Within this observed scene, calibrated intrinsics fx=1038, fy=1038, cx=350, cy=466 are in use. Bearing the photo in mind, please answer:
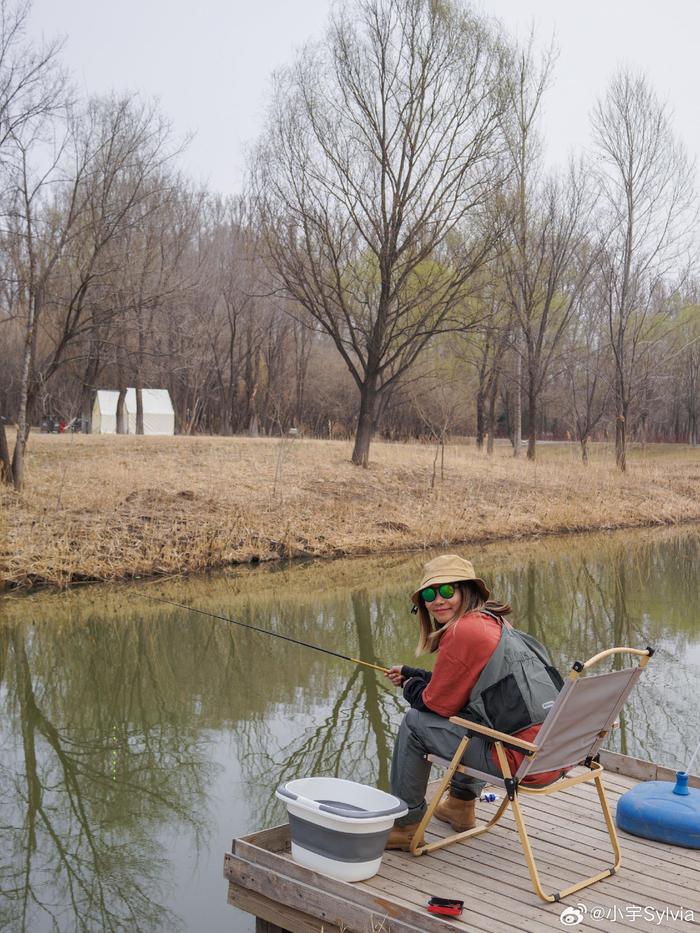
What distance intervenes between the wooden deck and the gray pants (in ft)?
0.82

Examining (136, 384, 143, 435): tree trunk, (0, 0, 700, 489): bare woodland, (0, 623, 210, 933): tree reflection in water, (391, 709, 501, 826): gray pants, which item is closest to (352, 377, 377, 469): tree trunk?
(0, 0, 700, 489): bare woodland

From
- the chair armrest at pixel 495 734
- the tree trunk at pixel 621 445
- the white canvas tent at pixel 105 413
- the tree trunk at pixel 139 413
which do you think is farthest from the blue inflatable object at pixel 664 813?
the white canvas tent at pixel 105 413

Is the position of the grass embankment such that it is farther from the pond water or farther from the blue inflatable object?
the blue inflatable object

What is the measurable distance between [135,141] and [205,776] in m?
14.1

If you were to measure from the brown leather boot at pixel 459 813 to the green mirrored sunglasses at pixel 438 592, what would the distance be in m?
0.95

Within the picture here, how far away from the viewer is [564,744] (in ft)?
14.2

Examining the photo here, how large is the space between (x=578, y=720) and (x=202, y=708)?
5.00m

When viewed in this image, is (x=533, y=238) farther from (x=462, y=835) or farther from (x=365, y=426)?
(x=462, y=835)

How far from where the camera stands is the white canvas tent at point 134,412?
36372 mm

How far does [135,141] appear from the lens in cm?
1834

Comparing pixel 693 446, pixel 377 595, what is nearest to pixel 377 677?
pixel 377 595

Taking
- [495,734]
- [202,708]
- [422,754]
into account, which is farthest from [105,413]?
[495,734]

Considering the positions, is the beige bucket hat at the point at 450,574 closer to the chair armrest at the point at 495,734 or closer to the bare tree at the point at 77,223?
the chair armrest at the point at 495,734

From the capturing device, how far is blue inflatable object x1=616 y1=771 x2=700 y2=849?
4609mm
